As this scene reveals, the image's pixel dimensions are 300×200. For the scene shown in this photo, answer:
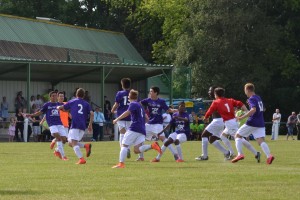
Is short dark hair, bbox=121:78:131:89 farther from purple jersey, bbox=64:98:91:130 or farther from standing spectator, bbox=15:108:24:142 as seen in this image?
standing spectator, bbox=15:108:24:142

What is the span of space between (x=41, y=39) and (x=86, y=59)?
10.3ft

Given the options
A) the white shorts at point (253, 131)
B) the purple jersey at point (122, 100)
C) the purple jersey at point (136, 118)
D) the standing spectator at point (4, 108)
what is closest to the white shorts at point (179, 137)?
the purple jersey at point (122, 100)

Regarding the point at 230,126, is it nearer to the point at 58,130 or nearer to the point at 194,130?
the point at 58,130

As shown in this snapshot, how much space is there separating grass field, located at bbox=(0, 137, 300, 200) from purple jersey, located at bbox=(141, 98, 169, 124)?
2123 mm

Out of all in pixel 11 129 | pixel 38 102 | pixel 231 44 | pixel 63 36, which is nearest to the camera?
pixel 11 129

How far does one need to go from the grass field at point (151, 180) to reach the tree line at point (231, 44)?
121ft

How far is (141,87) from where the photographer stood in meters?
53.8

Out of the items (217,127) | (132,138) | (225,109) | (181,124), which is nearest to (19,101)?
(181,124)

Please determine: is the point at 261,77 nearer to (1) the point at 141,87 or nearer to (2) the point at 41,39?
(1) the point at 141,87

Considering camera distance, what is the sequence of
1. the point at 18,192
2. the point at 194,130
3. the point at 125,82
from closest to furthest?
the point at 18,192, the point at 125,82, the point at 194,130

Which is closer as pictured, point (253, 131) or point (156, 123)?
point (253, 131)

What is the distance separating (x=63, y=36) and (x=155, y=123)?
33.8 metres

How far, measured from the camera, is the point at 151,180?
1535 cm

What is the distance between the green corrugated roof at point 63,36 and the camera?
51.7m
